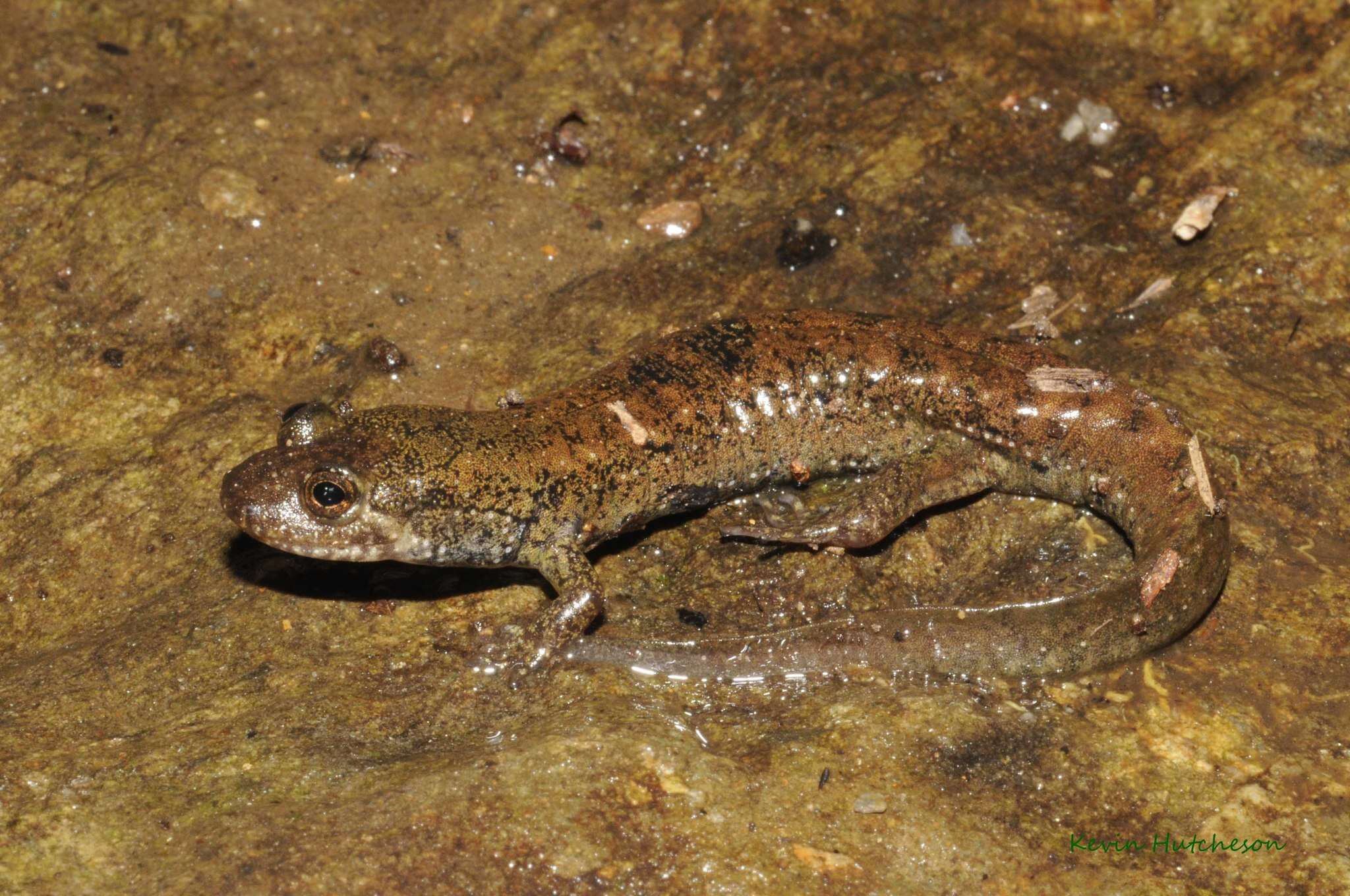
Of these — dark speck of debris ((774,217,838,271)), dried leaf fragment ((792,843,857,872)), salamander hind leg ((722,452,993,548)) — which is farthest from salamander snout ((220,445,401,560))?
dark speck of debris ((774,217,838,271))

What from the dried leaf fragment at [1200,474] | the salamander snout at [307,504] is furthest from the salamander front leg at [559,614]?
the dried leaf fragment at [1200,474]

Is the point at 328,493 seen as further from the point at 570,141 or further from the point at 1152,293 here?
the point at 1152,293

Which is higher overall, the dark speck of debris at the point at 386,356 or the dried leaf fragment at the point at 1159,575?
the dark speck of debris at the point at 386,356

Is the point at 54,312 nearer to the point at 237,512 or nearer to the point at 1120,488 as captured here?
the point at 237,512

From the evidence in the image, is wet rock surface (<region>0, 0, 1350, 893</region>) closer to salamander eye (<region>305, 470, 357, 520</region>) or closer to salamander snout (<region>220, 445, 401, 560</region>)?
salamander snout (<region>220, 445, 401, 560</region>)

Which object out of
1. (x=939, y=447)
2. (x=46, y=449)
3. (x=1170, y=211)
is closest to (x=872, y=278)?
(x=939, y=447)

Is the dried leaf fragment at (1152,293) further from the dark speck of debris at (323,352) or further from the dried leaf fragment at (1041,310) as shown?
the dark speck of debris at (323,352)
